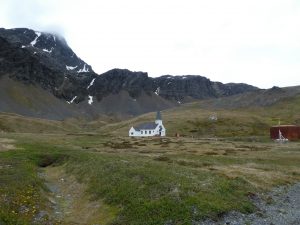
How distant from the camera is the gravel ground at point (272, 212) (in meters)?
29.2

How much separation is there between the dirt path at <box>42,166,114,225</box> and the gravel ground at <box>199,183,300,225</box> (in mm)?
8165

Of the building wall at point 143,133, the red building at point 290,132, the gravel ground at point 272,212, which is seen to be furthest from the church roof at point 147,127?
the gravel ground at point 272,212

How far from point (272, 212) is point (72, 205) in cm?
1668

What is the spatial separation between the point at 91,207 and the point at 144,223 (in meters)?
7.62

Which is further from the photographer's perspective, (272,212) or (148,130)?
(148,130)

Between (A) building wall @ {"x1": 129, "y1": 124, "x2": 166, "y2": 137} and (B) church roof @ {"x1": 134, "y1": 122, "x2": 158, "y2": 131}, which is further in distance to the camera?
(B) church roof @ {"x1": 134, "y1": 122, "x2": 158, "y2": 131}

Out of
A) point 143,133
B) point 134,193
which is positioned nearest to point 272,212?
point 134,193

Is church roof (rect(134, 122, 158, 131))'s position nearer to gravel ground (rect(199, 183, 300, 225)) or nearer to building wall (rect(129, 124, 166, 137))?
building wall (rect(129, 124, 166, 137))

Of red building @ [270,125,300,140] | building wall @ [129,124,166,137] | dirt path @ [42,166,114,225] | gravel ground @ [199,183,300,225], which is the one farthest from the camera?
building wall @ [129,124,166,137]

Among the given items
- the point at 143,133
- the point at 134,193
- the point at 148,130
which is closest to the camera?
the point at 134,193

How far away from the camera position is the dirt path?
30.7 meters

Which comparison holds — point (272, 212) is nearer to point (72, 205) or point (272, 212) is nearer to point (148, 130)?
point (72, 205)

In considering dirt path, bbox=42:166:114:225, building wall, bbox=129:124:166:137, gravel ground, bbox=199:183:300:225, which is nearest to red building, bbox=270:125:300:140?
building wall, bbox=129:124:166:137

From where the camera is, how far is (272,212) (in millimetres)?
32656
